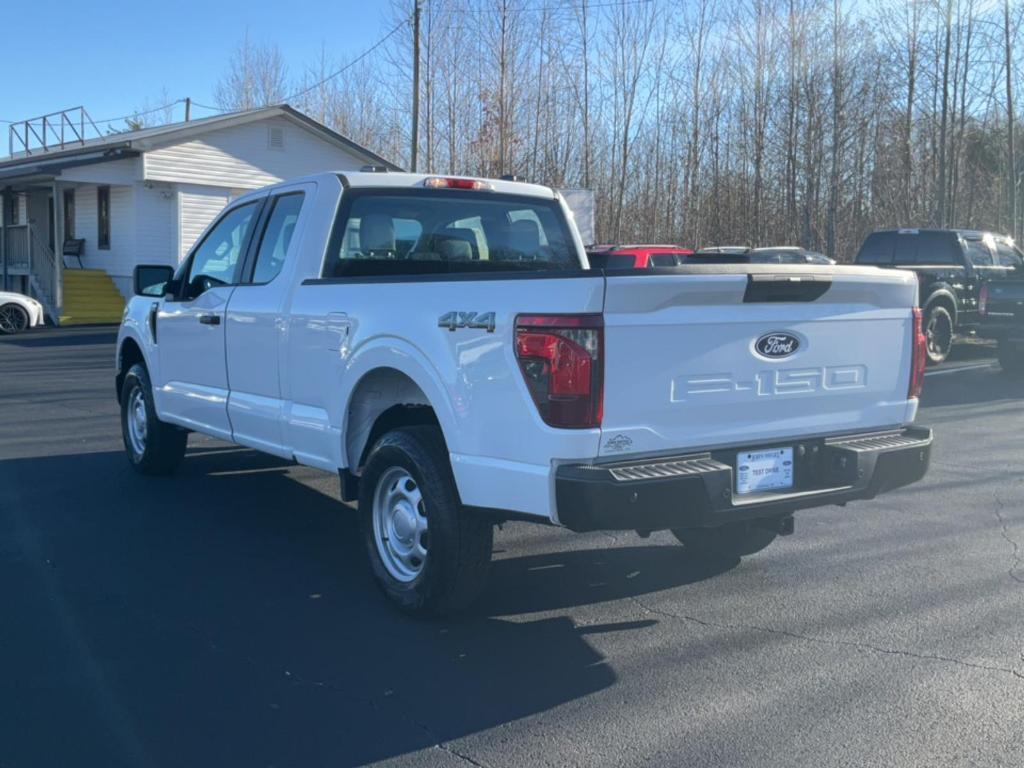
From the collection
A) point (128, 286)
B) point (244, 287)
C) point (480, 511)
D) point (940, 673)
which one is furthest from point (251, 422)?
point (128, 286)

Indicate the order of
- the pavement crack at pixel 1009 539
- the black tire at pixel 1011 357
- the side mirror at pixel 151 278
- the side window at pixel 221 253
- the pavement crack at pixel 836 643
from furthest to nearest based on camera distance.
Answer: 1. the black tire at pixel 1011 357
2. the side mirror at pixel 151 278
3. the side window at pixel 221 253
4. the pavement crack at pixel 1009 539
5. the pavement crack at pixel 836 643

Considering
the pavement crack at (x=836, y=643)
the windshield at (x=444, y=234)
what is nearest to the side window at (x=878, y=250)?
the windshield at (x=444, y=234)

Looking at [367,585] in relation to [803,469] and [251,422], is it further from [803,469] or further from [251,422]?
[803,469]

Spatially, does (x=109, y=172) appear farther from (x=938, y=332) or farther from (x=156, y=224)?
(x=938, y=332)

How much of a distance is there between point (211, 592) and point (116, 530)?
1.50m

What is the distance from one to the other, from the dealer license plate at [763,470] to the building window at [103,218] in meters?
27.2

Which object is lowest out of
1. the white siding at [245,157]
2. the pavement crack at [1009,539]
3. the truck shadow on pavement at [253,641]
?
the truck shadow on pavement at [253,641]

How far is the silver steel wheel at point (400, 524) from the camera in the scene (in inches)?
196

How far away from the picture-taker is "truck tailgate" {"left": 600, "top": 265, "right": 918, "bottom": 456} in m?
4.18

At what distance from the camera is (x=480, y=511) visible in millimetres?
4574

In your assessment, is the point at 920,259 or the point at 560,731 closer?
the point at 560,731

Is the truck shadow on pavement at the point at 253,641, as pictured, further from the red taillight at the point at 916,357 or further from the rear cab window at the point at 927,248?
the rear cab window at the point at 927,248

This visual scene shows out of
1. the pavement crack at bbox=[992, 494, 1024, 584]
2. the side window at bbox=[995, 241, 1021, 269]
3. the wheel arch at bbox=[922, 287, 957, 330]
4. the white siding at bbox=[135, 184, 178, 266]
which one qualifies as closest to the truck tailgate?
the pavement crack at bbox=[992, 494, 1024, 584]

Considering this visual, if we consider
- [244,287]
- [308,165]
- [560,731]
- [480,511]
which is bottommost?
[560,731]
